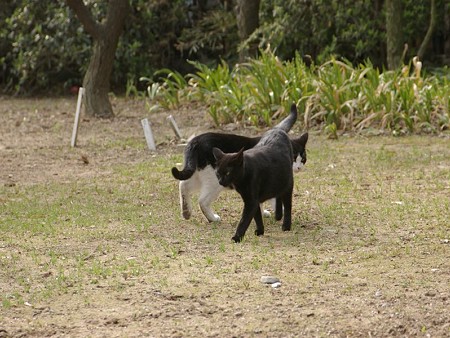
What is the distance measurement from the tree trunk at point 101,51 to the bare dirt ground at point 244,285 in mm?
6495

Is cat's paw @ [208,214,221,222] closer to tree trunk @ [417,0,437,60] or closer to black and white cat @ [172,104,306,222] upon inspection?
black and white cat @ [172,104,306,222]

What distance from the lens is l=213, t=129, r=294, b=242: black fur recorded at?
7.05 m

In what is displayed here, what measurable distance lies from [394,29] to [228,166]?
30.1ft

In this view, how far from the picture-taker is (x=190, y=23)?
19.1 metres

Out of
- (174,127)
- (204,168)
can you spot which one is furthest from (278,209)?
(174,127)

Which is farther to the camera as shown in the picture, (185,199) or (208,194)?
(185,199)

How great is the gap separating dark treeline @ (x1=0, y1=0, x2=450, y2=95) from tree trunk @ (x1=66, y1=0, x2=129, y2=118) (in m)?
2.71

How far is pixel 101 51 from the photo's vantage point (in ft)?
47.5

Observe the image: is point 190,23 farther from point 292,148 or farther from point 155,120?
point 292,148

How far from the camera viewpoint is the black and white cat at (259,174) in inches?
278

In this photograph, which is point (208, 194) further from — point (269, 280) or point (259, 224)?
point (269, 280)

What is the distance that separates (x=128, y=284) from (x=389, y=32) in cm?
1036

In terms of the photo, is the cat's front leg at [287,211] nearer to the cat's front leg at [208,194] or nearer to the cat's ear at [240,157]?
the cat's front leg at [208,194]

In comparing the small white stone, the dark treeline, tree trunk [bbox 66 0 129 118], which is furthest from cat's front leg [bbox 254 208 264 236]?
the dark treeline
